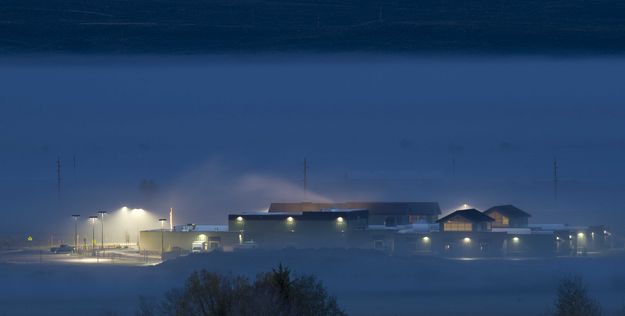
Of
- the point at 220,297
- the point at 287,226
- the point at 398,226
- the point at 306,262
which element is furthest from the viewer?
the point at 398,226

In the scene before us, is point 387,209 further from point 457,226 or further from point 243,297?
point 243,297

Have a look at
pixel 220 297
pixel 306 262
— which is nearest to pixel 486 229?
pixel 306 262

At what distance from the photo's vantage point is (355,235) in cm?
5144

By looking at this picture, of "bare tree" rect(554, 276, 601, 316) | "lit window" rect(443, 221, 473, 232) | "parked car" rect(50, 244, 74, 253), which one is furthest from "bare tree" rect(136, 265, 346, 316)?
"parked car" rect(50, 244, 74, 253)

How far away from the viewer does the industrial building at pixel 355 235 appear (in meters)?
50.8

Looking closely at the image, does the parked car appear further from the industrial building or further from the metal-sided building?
the metal-sided building

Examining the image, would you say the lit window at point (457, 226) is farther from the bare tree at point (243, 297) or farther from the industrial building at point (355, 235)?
the bare tree at point (243, 297)

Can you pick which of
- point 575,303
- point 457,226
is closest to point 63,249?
point 457,226

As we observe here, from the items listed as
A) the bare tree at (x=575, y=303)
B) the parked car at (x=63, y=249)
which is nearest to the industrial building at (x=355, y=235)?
the parked car at (x=63, y=249)

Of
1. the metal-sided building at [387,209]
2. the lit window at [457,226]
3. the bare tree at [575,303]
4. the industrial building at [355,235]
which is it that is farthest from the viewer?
the metal-sided building at [387,209]

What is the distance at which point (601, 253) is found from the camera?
56750 mm

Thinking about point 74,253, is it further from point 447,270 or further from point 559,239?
point 559,239

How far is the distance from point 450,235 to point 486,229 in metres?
1.76

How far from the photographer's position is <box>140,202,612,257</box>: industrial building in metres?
50.8
